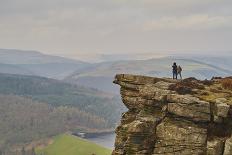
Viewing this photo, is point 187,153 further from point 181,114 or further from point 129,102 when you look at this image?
point 129,102

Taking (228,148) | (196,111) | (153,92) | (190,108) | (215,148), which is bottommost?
(215,148)

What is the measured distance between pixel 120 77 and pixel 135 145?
1120cm

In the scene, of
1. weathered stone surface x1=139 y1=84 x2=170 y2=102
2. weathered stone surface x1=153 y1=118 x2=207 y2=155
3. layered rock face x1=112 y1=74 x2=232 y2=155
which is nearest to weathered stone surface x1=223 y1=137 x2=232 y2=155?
layered rock face x1=112 y1=74 x2=232 y2=155

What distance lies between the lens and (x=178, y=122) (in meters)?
45.3

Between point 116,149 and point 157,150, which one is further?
point 116,149

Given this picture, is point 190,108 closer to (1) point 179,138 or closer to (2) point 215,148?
(1) point 179,138

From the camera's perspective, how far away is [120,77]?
55.0 m

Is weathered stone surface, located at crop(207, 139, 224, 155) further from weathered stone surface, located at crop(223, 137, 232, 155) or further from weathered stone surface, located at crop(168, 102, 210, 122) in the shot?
weathered stone surface, located at crop(168, 102, 210, 122)

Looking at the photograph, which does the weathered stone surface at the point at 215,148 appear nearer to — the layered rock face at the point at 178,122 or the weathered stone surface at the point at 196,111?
the layered rock face at the point at 178,122

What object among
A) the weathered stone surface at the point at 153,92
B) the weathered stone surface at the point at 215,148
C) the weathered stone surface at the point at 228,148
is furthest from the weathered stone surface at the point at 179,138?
the weathered stone surface at the point at 153,92

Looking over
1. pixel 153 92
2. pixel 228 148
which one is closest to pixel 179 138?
pixel 228 148

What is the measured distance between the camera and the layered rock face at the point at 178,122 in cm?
4322

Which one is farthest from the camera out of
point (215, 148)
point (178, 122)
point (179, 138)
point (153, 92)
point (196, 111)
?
point (153, 92)

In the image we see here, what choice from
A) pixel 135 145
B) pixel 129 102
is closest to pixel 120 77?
pixel 129 102
